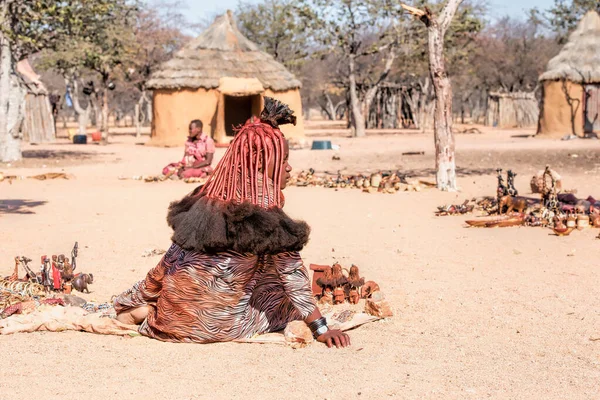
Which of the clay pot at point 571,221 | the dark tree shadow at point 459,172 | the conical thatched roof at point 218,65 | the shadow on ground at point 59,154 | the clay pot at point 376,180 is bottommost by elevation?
→ the clay pot at point 571,221

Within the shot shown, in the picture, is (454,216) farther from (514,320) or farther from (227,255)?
(227,255)

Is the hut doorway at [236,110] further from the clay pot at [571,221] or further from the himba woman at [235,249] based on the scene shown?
the himba woman at [235,249]

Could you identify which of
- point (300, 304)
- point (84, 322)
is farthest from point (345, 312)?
point (84, 322)

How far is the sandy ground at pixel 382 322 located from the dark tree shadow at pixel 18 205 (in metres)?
0.03

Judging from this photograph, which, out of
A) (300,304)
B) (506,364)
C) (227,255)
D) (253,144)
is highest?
(253,144)

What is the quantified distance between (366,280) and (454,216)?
3408mm

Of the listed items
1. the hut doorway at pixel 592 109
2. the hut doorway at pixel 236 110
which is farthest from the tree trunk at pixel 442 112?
the hut doorway at pixel 236 110

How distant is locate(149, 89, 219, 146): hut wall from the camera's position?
2120 centimetres

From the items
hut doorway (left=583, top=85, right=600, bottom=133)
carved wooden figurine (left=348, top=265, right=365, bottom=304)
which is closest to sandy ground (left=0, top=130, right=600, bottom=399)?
carved wooden figurine (left=348, top=265, right=365, bottom=304)

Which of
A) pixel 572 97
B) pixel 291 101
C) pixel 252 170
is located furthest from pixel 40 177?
pixel 572 97

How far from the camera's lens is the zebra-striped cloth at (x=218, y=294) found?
3.95m

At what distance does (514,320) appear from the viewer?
4.53m

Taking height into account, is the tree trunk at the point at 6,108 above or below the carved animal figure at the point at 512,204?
above

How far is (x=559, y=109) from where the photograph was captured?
22.7m
